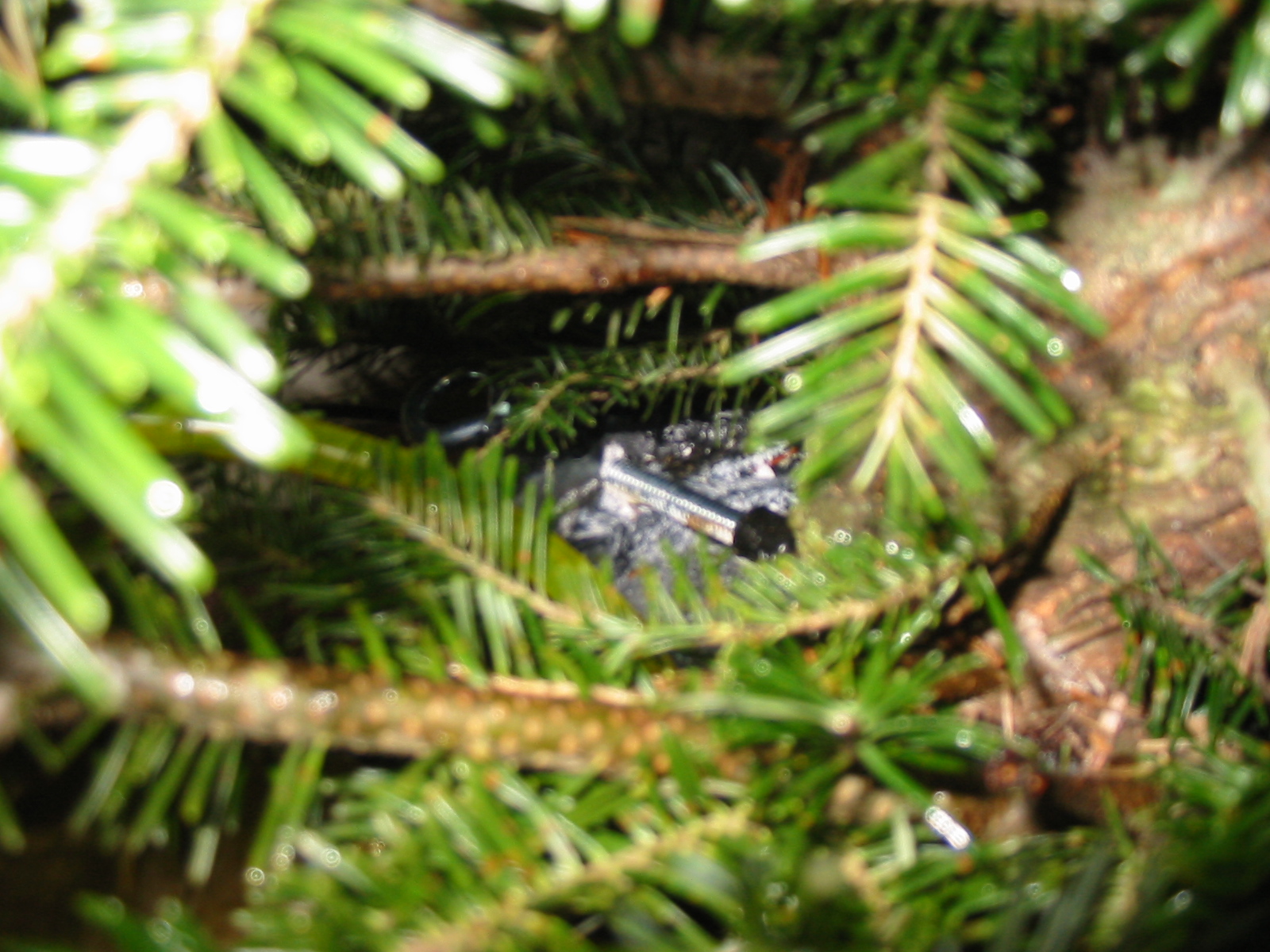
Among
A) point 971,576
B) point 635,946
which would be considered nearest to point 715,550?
point 971,576

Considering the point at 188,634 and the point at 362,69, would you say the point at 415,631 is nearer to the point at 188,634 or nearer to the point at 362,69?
the point at 188,634

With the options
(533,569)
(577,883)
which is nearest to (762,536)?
(533,569)

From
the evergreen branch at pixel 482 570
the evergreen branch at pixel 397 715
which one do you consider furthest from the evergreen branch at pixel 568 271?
the evergreen branch at pixel 397 715

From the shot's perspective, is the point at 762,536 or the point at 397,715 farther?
the point at 762,536

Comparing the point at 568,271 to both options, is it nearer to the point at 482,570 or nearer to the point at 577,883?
the point at 482,570

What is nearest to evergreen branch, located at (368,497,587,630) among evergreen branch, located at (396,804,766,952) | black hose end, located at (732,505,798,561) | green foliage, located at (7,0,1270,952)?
green foliage, located at (7,0,1270,952)

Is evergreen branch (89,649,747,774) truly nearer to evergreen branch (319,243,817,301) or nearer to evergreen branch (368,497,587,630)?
evergreen branch (368,497,587,630)
